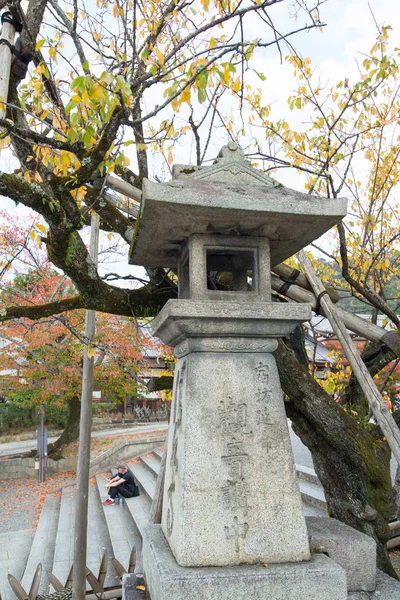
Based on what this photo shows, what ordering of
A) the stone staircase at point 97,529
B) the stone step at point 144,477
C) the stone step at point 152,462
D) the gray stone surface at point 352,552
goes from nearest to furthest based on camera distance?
the gray stone surface at point 352,552, the stone staircase at point 97,529, the stone step at point 144,477, the stone step at point 152,462

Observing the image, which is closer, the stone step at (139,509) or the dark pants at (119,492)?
the stone step at (139,509)

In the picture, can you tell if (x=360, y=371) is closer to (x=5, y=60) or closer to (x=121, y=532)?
(x=5, y=60)

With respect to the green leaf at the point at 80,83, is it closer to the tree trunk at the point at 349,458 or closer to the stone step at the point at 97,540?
the tree trunk at the point at 349,458

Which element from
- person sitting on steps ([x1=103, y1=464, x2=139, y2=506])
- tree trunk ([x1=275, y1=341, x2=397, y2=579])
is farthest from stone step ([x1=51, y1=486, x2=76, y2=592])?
tree trunk ([x1=275, y1=341, x2=397, y2=579])

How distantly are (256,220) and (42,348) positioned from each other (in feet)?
45.5

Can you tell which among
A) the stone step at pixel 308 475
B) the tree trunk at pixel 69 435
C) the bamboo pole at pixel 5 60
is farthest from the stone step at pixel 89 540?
the bamboo pole at pixel 5 60

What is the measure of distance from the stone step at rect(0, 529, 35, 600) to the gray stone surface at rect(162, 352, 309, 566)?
6470mm

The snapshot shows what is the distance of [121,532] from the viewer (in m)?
9.44

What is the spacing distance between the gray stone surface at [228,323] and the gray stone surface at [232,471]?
84 mm

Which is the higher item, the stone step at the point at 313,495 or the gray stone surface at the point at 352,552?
the gray stone surface at the point at 352,552

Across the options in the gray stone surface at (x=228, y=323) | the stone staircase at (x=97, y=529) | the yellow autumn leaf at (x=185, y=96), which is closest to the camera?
the gray stone surface at (x=228, y=323)

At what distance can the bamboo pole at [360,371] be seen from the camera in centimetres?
339

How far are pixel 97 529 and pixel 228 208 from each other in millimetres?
9664

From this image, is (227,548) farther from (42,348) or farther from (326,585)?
(42,348)
